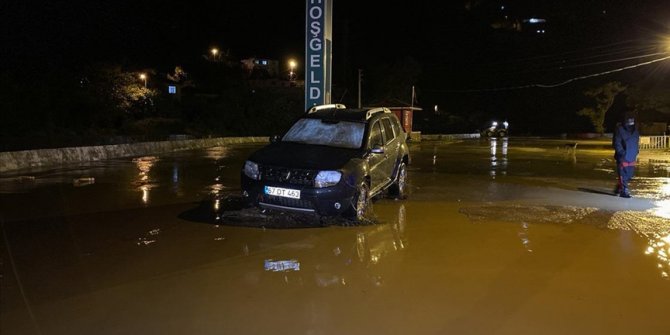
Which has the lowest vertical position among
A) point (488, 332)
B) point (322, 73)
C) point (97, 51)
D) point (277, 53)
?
point (488, 332)

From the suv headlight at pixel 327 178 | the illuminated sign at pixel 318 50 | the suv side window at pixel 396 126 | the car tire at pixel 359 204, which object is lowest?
the car tire at pixel 359 204

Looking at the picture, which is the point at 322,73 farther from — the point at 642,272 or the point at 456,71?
the point at 456,71

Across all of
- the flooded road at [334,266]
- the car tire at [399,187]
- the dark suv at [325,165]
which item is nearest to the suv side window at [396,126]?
the car tire at [399,187]

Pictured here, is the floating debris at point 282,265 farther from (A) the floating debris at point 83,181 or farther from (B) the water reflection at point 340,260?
(A) the floating debris at point 83,181

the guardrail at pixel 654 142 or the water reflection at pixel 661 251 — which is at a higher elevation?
the guardrail at pixel 654 142

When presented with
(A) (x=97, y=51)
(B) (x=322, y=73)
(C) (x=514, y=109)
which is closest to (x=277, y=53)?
(C) (x=514, y=109)

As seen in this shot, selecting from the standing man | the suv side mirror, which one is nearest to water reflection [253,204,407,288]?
the suv side mirror

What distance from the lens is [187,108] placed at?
167 feet

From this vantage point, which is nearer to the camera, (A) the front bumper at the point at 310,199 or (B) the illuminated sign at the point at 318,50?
(A) the front bumper at the point at 310,199

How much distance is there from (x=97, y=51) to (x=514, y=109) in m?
61.3

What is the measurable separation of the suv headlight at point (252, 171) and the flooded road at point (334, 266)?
0.73 metres

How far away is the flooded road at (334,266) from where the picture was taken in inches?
183

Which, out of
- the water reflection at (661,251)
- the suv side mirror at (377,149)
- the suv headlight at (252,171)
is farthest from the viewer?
the suv side mirror at (377,149)

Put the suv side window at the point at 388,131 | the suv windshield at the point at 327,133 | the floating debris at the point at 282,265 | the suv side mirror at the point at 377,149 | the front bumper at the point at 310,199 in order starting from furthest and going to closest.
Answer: the suv side window at the point at 388,131 → the suv windshield at the point at 327,133 → the suv side mirror at the point at 377,149 → the front bumper at the point at 310,199 → the floating debris at the point at 282,265
